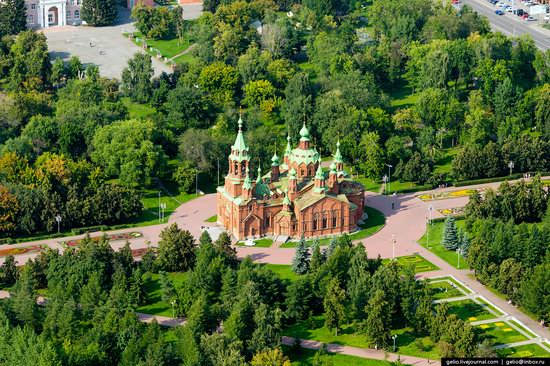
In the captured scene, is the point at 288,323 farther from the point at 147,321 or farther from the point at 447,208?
the point at 447,208

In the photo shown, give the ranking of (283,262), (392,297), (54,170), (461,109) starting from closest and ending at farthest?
(392,297) < (283,262) < (54,170) < (461,109)

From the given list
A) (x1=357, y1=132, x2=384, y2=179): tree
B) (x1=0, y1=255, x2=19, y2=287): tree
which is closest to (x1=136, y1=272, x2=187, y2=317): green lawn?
(x1=0, y1=255, x2=19, y2=287): tree

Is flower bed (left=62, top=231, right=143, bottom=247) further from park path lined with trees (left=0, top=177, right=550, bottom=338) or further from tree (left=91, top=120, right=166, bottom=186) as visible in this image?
tree (left=91, top=120, right=166, bottom=186)

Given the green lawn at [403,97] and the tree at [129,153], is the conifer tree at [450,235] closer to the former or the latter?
the tree at [129,153]

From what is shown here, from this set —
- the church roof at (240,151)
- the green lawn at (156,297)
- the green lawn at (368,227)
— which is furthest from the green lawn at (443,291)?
the church roof at (240,151)

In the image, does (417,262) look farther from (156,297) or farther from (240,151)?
(156,297)

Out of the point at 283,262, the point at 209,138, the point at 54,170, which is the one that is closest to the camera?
the point at 283,262

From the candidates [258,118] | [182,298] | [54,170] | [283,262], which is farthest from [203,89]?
[182,298]

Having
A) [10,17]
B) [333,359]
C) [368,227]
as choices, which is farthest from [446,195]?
[10,17]
